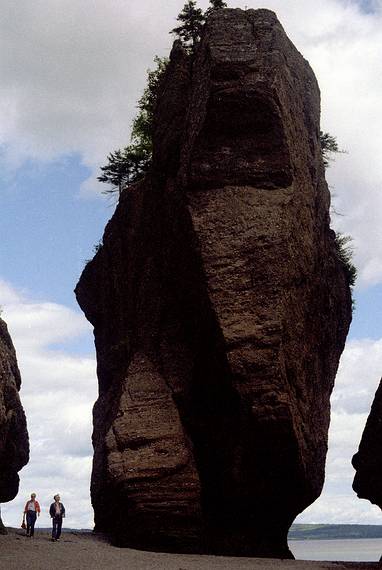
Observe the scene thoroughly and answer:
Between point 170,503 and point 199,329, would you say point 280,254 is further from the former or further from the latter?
point 170,503

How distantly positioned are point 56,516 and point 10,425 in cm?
449

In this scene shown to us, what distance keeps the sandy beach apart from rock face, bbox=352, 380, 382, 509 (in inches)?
216

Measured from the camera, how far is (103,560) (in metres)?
22.3

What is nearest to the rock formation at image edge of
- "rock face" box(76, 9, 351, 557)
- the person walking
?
the person walking

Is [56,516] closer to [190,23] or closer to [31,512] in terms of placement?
[31,512]

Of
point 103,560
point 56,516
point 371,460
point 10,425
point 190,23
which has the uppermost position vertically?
point 190,23

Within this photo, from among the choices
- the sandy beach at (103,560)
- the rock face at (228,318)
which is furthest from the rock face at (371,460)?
the sandy beach at (103,560)

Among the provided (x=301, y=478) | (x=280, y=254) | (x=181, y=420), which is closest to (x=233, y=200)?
(x=280, y=254)

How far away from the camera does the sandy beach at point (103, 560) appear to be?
20.9 m

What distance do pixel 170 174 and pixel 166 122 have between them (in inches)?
101

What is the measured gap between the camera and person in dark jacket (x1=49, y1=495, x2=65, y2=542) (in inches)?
1062

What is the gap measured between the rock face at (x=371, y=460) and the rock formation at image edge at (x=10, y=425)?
15.2 metres

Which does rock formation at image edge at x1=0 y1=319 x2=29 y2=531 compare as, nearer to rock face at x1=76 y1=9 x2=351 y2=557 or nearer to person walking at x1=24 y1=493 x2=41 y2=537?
person walking at x1=24 y1=493 x2=41 y2=537

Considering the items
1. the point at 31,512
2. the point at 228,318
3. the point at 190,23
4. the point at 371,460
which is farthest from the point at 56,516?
the point at 190,23
